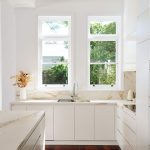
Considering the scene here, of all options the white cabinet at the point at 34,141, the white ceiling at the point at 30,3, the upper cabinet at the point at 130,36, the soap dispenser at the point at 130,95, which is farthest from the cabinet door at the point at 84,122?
the white cabinet at the point at 34,141

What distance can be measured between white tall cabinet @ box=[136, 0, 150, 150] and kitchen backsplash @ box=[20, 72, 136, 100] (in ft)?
7.50

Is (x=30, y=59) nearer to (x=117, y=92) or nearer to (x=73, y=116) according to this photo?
(x=73, y=116)

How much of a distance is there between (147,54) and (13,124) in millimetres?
1351

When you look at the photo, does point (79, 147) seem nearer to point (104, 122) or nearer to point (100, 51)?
point (104, 122)

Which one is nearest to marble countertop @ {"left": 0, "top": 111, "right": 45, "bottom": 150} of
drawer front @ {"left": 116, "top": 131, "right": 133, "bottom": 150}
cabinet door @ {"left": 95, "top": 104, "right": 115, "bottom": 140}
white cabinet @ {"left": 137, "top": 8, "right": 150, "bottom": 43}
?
white cabinet @ {"left": 137, "top": 8, "right": 150, "bottom": 43}

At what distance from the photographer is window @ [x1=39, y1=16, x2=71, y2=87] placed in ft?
17.6

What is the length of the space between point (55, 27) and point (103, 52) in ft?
3.63

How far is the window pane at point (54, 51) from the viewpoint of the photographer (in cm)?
539

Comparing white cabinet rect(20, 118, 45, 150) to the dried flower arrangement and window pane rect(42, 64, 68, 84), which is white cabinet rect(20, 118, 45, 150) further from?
window pane rect(42, 64, 68, 84)

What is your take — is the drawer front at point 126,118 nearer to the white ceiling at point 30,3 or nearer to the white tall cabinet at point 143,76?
the white tall cabinet at point 143,76

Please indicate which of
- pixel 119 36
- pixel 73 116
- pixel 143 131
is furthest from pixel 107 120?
pixel 143 131

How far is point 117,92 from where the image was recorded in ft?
17.0

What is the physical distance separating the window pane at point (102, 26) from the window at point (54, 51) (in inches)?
19.2

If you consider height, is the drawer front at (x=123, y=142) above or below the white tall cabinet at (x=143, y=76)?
below
